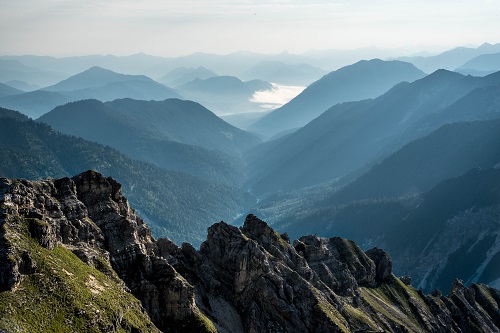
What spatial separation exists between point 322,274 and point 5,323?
115 metres

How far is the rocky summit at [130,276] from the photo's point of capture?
85.6 metres

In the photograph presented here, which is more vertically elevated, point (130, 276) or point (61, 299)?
point (61, 299)

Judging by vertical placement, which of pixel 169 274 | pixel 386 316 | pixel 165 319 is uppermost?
pixel 169 274

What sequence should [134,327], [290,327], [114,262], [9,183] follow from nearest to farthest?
[134,327]
[9,183]
[114,262]
[290,327]

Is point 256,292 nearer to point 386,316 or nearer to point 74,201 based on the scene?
point 74,201

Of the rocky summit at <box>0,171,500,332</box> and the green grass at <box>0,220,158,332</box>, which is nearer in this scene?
the green grass at <box>0,220,158,332</box>

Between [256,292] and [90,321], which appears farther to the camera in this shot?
[256,292]

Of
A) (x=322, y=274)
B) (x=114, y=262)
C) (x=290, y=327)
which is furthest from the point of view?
(x=322, y=274)

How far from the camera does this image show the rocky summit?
85.6m

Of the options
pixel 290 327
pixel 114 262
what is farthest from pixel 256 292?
pixel 114 262

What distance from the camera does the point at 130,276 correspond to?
112062 mm

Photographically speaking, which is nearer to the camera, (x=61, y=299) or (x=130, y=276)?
(x=61, y=299)

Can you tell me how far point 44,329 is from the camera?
261ft

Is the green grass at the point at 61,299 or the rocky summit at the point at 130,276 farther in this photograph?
the rocky summit at the point at 130,276
